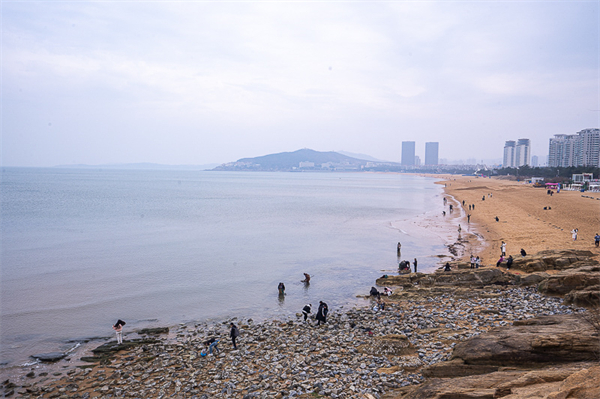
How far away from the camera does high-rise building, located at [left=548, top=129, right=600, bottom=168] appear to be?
158 metres

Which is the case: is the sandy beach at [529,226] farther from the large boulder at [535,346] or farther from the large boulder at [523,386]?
the large boulder at [523,386]

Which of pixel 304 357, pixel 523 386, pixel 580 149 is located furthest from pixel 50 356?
pixel 580 149

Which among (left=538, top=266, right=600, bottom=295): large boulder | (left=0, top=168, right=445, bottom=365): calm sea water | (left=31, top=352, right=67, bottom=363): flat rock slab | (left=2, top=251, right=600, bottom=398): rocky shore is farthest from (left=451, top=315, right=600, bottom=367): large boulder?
(left=31, top=352, right=67, bottom=363): flat rock slab

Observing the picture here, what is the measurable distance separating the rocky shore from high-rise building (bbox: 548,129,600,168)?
557 ft

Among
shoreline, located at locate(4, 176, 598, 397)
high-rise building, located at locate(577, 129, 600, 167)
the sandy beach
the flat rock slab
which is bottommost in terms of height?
the flat rock slab

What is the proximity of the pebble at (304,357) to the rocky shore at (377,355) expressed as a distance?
0.04 m

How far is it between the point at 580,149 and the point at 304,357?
677ft

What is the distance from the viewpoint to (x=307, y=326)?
16562 mm

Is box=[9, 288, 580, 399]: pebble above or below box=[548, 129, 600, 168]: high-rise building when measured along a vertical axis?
below

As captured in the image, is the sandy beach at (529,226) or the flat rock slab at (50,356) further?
the sandy beach at (529,226)

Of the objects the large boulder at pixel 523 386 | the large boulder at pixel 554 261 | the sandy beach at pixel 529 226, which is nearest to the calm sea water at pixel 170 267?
the sandy beach at pixel 529 226

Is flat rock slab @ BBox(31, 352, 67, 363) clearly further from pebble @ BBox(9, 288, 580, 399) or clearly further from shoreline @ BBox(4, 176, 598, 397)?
pebble @ BBox(9, 288, 580, 399)

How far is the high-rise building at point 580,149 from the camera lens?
15775 centimetres

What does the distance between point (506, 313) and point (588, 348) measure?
7322 millimetres
